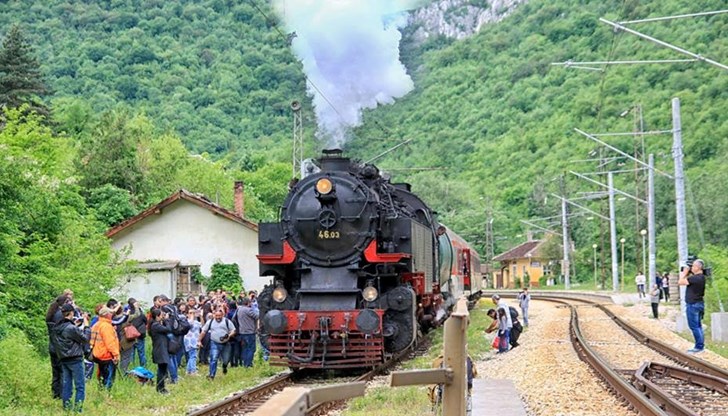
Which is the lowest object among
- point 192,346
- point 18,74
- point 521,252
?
point 192,346

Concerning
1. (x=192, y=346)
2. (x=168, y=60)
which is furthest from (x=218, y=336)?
(x=168, y=60)

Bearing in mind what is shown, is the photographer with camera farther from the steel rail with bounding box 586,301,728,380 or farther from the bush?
the bush

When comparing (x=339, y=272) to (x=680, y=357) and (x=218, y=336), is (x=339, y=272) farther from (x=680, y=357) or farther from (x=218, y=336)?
(x=680, y=357)

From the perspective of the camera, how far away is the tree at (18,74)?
50688 mm

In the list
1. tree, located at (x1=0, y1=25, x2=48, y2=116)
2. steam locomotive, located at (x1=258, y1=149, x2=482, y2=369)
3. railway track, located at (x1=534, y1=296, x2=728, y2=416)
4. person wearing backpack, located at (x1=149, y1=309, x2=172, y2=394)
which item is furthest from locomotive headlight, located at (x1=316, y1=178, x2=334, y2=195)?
tree, located at (x1=0, y1=25, x2=48, y2=116)

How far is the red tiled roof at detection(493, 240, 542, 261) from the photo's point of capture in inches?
3445

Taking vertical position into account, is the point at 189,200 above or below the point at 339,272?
above

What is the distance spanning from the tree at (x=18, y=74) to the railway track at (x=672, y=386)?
4134cm

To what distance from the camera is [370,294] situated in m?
15.1

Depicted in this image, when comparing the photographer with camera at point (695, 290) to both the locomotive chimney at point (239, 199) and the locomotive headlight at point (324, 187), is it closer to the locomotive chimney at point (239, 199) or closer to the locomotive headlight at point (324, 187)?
the locomotive headlight at point (324, 187)

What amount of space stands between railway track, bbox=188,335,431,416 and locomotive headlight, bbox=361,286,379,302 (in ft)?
4.06

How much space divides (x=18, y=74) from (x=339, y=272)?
141ft

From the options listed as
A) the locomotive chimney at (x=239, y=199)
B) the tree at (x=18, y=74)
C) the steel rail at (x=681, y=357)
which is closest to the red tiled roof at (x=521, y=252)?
the tree at (x=18, y=74)

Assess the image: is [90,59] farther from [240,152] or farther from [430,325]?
[430,325]
